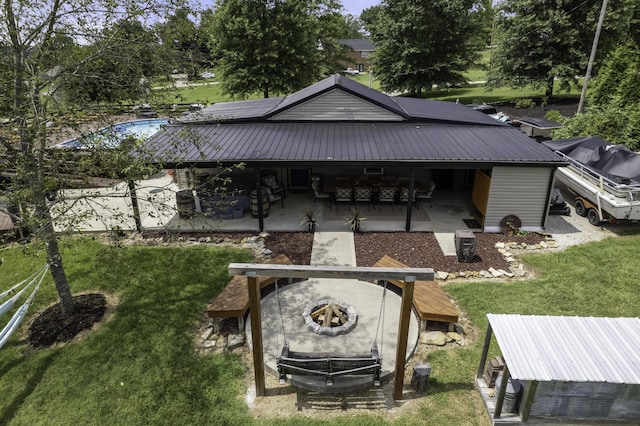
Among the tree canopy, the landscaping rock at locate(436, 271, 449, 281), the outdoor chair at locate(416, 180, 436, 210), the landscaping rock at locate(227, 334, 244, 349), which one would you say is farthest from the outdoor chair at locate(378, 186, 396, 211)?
the tree canopy

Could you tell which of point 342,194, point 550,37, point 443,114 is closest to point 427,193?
point 342,194

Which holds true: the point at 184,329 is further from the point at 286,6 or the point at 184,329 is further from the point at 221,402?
the point at 286,6

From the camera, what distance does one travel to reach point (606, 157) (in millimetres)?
14445

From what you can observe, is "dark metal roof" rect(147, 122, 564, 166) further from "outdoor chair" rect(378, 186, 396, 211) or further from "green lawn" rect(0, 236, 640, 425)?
"green lawn" rect(0, 236, 640, 425)

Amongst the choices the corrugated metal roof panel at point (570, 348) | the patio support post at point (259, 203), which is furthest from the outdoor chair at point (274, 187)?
the corrugated metal roof panel at point (570, 348)

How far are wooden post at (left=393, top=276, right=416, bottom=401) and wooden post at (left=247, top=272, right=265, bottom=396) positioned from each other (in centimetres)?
231

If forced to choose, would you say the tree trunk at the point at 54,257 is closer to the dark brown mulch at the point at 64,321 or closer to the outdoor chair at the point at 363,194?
the dark brown mulch at the point at 64,321

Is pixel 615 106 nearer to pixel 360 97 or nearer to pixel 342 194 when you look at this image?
pixel 360 97

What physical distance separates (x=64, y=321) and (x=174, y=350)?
2876mm

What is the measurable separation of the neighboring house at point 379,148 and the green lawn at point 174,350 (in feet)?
8.08

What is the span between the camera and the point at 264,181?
15109mm

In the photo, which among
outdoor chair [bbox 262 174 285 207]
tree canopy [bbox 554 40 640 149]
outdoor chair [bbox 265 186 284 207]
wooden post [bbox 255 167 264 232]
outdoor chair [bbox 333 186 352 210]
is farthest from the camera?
tree canopy [bbox 554 40 640 149]

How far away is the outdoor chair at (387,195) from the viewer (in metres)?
14.3

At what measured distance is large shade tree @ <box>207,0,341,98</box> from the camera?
26438mm
